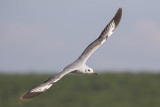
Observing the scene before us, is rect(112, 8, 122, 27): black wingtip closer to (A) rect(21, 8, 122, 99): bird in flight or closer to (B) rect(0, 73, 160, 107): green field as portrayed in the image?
(A) rect(21, 8, 122, 99): bird in flight

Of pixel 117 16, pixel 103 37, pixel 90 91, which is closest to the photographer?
pixel 103 37

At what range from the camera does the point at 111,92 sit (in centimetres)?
2412

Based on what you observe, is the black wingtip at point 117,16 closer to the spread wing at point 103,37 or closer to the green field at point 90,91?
the spread wing at point 103,37

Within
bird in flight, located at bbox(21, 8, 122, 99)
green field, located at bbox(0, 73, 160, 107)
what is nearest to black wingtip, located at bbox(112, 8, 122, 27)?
bird in flight, located at bbox(21, 8, 122, 99)

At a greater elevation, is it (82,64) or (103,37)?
(103,37)

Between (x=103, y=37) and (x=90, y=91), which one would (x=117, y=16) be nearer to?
(x=103, y=37)

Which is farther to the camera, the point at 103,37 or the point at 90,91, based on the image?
the point at 90,91

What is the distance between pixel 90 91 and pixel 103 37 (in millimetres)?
11292

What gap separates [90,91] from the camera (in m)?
24.5

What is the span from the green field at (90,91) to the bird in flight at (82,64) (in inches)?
373

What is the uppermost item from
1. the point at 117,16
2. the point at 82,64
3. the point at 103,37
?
the point at 117,16

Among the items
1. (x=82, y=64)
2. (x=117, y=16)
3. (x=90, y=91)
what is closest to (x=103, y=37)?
(x=117, y=16)

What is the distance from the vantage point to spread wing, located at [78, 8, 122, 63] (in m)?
12.7

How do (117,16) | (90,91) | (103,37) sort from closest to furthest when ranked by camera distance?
(103,37) → (117,16) → (90,91)
